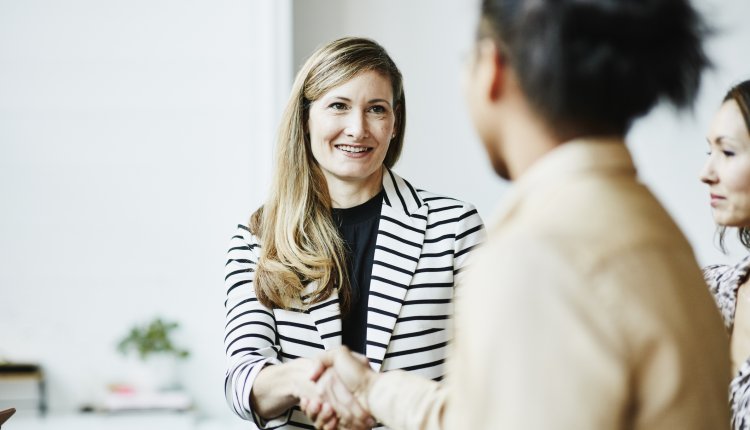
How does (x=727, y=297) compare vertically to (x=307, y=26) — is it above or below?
below

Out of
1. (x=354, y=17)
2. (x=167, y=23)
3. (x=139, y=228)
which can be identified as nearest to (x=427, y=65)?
Result: (x=354, y=17)

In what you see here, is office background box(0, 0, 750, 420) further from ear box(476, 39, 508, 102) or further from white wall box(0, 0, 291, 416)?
ear box(476, 39, 508, 102)

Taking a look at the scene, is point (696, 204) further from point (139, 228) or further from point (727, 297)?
point (139, 228)

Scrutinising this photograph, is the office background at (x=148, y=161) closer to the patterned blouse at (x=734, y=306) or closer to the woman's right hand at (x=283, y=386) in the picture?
the patterned blouse at (x=734, y=306)

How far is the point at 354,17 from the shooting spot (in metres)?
2.99

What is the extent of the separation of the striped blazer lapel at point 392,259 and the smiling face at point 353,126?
9 cm

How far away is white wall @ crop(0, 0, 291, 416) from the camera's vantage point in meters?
3.11

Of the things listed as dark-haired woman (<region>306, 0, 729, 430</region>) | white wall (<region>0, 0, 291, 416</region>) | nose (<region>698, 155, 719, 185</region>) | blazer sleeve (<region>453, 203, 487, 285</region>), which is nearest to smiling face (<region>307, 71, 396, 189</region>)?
blazer sleeve (<region>453, 203, 487, 285</region>)

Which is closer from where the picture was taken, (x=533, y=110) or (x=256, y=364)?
(x=533, y=110)

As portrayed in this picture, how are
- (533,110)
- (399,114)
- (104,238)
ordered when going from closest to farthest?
(533,110), (399,114), (104,238)

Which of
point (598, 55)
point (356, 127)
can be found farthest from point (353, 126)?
point (598, 55)

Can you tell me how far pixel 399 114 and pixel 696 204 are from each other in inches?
68.4

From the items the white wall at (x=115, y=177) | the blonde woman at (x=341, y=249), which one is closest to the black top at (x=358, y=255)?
the blonde woman at (x=341, y=249)

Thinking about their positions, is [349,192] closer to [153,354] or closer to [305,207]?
[305,207]
